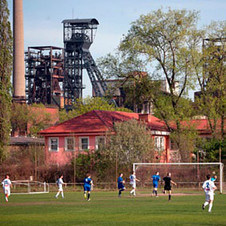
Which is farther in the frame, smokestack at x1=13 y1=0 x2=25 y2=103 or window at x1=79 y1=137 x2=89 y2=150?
smokestack at x1=13 y1=0 x2=25 y2=103

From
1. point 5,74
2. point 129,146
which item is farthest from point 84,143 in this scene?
point 5,74

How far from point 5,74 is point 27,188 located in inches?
417

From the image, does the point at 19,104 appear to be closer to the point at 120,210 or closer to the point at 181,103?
the point at 181,103

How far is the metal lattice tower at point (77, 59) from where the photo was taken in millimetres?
121250

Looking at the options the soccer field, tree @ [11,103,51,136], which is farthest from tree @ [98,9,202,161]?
tree @ [11,103,51,136]

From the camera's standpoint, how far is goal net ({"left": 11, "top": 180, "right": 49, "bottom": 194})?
47531 mm

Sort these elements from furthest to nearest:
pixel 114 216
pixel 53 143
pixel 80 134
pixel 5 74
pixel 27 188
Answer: pixel 53 143 → pixel 80 134 → pixel 5 74 → pixel 27 188 → pixel 114 216

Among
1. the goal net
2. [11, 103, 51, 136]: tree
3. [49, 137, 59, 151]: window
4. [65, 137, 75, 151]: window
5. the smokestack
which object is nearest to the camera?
the goal net

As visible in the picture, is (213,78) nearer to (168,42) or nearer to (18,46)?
(168,42)

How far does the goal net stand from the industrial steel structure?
244ft

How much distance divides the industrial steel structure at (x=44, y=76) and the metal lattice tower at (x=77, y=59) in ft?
14.7

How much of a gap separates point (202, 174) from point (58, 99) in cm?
8374

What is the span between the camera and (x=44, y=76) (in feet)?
414

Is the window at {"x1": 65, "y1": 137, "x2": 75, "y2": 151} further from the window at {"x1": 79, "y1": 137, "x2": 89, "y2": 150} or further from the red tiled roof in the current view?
the window at {"x1": 79, "y1": 137, "x2": 89, "y2": 150}
